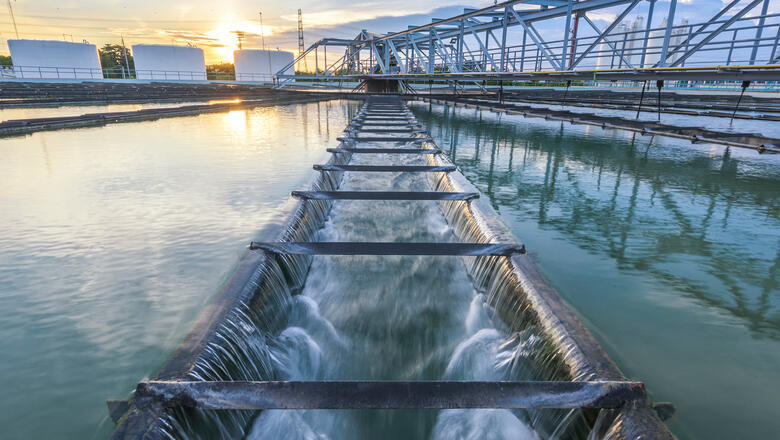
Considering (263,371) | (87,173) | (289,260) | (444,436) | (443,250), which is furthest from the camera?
(87,173)

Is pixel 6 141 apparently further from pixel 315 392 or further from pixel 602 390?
pixel 602 390

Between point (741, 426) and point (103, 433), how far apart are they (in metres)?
2.98

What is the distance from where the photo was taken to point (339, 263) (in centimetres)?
420

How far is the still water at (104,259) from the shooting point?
6.93 ft

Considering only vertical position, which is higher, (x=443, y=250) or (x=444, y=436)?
(x=443, y=250)

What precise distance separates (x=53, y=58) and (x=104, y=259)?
2009 inches

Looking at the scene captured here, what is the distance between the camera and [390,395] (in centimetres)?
170

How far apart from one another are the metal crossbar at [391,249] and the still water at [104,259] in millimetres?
615

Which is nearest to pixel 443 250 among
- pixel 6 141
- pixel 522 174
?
pixel 522 174

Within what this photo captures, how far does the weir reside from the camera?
5.53 ft

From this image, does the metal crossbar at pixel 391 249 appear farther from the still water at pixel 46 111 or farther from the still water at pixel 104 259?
the still water at pixel 46 111

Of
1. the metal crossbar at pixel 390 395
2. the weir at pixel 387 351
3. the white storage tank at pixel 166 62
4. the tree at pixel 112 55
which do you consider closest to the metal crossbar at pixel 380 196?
the weir at pixel 387 351

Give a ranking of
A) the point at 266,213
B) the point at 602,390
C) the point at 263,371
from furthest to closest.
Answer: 1. the point at 266,213
2. the point at 263,371
3. the point at 602,390

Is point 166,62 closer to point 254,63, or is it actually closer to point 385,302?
point 254,63
